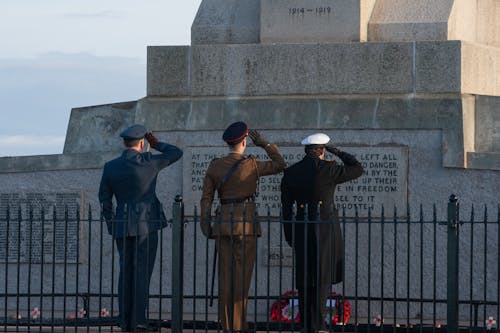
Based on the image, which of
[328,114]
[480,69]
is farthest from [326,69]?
[480,69]

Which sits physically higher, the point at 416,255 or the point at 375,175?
the point at 375,175

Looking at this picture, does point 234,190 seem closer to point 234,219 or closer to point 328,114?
point 234,219

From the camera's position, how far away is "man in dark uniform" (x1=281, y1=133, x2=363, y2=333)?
10062 millimetres

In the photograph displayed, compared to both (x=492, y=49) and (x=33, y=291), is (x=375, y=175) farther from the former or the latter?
(x=33, y=291)

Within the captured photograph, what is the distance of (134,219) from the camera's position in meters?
10.1

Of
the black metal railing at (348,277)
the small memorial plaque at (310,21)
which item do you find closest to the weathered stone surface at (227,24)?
the small memorial plaque at (310,21)

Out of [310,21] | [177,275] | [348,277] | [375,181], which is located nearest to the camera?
[177,275]

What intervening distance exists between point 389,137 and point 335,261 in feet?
7.96

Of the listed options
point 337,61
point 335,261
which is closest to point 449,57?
point 337,61

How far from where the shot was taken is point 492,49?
13117mm

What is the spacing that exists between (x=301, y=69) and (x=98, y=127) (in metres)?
2.47

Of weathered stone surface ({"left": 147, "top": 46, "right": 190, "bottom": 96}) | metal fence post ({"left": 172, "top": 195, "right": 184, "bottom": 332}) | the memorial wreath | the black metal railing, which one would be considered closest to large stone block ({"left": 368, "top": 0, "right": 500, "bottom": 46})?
the black metal railing

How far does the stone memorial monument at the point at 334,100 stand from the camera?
1217 centimetres

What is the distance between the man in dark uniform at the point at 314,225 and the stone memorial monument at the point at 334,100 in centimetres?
202
